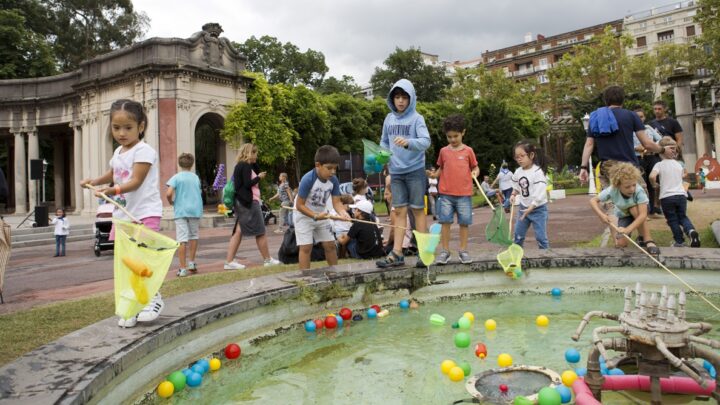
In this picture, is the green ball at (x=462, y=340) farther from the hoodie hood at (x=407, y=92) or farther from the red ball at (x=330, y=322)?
the hoodie hood at (x=407, y=92)

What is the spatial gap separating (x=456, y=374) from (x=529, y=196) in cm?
365

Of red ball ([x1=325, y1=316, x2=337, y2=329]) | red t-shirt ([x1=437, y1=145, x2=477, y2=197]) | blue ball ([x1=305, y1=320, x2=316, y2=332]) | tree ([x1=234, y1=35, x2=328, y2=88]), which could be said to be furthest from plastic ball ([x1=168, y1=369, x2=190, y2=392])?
tree ([x1=234, y1=35, x2=328, y2=88])

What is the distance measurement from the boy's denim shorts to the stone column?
2992 centimetres

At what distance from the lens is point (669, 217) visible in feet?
19.6

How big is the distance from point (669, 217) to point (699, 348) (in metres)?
4.50

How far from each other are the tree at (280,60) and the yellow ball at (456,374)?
47.9 metres

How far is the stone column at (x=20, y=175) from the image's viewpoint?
2728 cm

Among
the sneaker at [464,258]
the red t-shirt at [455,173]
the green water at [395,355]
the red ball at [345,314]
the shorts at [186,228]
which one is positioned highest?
the red t-shirt at [455,173]

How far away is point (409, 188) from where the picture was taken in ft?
16.3

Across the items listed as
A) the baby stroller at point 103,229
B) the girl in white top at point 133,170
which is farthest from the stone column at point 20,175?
the girl in white top at point 133,170

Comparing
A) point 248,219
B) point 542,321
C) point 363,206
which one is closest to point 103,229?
point 248,219

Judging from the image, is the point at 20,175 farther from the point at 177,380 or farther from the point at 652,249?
the point at 652,249

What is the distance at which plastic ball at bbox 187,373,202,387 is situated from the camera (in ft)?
9.48

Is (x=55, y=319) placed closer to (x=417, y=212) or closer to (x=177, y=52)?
(x=417, y=212)
